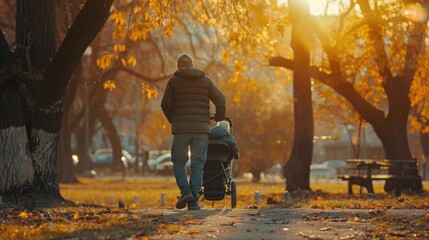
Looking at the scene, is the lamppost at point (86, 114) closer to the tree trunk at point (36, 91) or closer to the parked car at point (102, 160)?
the parked car at point (102, 160)

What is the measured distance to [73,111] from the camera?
5684 cm

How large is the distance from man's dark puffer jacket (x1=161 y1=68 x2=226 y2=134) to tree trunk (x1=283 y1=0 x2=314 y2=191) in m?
11.5

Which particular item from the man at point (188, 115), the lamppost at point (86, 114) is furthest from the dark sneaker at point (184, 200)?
the lamppost at point (86, 114)

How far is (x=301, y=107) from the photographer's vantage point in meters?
27.0

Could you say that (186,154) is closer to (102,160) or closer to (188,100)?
(188,100)

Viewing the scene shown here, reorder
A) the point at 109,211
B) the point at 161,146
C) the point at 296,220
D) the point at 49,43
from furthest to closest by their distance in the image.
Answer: the point at 161,146
the point at 49,43
the point at 109,211
the point at 296,220

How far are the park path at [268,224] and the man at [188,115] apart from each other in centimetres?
76

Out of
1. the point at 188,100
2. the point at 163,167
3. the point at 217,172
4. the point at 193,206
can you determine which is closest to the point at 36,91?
the point at 217,172

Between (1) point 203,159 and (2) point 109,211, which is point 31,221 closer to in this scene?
(2) point 109,211

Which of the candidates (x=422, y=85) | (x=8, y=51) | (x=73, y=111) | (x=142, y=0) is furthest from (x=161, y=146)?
(x=8, y=51)

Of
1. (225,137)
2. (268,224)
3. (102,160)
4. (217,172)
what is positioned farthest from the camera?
(102,160)

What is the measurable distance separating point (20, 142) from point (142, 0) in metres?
6.94

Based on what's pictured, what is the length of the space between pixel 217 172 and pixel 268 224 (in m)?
4.77

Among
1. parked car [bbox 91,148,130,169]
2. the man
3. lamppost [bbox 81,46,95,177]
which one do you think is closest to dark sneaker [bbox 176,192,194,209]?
the man
